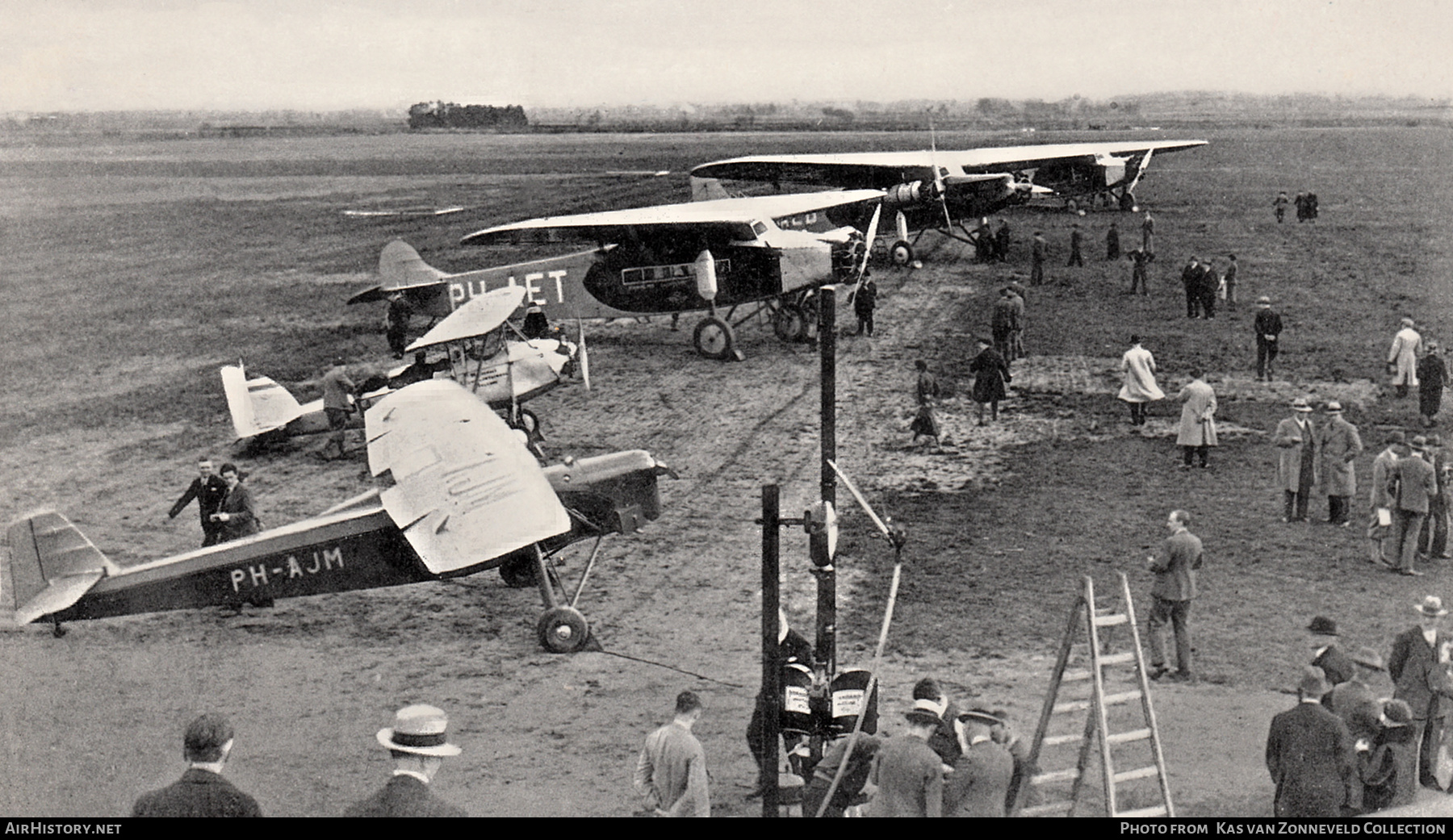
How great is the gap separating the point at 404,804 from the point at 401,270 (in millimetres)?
19267

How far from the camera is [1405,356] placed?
18422 millimetres

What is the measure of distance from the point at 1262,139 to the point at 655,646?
316ft

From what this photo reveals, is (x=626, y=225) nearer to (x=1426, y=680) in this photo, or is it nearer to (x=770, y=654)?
(x=770, y=654)

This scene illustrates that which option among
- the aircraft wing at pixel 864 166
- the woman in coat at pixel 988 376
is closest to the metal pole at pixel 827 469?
the woman in coat at pixel 988 376

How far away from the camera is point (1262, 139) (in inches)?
3713

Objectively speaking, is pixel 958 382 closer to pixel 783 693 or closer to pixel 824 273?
pixel 824 273

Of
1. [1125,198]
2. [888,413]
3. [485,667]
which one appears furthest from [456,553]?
[1125,198]

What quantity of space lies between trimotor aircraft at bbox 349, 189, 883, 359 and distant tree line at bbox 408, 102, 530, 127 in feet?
375

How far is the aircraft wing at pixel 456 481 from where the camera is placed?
9508 mm

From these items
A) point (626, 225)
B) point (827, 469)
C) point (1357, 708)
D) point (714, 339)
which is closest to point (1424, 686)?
point (1357, 708)

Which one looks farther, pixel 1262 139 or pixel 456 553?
pixel 1262 139

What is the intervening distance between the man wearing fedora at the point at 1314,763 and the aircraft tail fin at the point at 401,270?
62.7 ft

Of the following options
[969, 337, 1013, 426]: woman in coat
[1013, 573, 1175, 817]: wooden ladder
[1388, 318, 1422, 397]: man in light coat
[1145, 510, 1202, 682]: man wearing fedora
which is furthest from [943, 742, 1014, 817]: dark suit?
[1388, 318, 1422, 397]: man in light coat

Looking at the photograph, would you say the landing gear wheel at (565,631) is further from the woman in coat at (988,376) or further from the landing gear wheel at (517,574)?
the woman in coat at (988,376)
